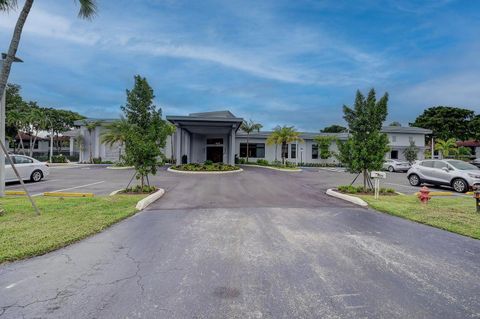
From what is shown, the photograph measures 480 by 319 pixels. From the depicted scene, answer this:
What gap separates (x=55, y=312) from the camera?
2879mm

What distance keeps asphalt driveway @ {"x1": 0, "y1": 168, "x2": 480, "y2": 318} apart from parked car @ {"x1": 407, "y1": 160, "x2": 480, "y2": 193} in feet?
30.1

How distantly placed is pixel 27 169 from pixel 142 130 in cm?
782

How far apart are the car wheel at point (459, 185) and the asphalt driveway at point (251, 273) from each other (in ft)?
30.1

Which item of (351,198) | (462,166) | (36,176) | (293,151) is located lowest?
(351,198)

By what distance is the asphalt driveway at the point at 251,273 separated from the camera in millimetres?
2967

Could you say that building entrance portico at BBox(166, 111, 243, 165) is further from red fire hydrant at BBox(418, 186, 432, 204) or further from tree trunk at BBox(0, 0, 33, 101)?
tree trunk at BBox(0, 0, 33, 101)

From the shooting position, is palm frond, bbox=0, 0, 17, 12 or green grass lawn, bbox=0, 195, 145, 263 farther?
palm frond, bbox=0, 0, 17, 12

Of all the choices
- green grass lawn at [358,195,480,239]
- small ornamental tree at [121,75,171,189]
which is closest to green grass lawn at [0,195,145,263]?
small ornamental tree at [121,75,171,189]

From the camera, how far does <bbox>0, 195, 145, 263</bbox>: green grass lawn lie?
4.80m

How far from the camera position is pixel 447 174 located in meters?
14.1

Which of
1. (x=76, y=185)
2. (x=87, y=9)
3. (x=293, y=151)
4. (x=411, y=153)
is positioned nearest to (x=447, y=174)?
(x=87, y=9)

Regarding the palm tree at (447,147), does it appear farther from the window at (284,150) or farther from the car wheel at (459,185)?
the car wheel at (459,185)

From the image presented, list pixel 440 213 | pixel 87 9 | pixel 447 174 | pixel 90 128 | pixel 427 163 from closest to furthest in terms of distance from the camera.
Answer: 1. pixel 440 213
2. pixel 87 9
3. pixel 447 174
4. pixel 427 163
5. pixel 90 128

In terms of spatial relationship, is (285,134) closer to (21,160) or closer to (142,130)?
(142,130)
